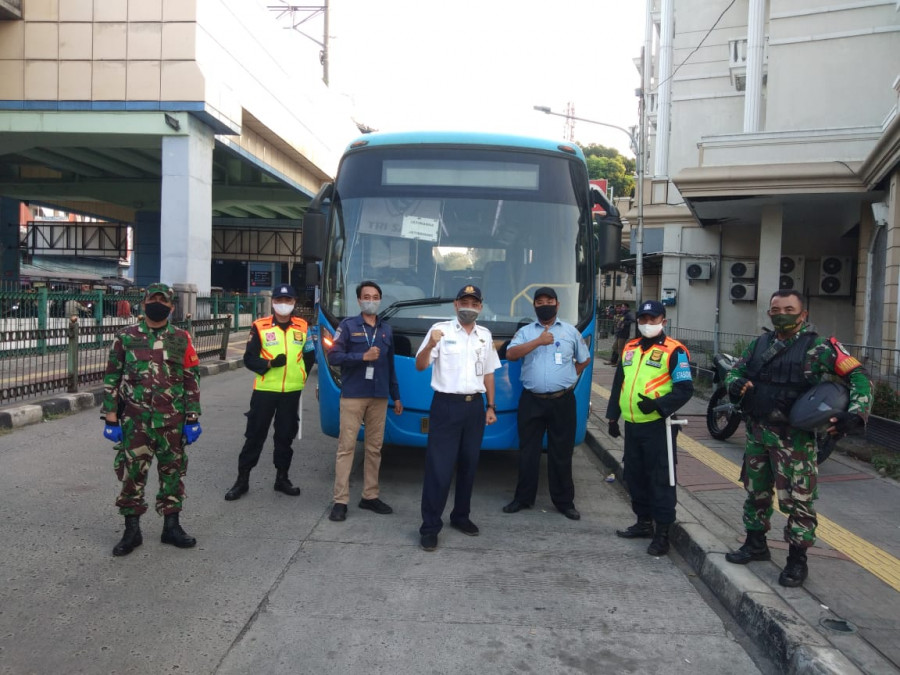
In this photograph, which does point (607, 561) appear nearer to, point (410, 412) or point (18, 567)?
point (410, 412)

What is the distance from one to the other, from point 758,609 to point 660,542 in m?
1.28

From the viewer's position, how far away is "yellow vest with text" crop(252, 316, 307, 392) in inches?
242

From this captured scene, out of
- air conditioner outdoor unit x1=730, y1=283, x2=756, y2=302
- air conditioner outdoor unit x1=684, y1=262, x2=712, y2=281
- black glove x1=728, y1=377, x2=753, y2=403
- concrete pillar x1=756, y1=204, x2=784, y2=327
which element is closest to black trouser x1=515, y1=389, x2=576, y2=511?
black glove x1=728, y1=377, x2=753, y2=403

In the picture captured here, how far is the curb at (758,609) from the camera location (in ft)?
11.2

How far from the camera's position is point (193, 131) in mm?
19516

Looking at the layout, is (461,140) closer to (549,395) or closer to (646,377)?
(549,395)

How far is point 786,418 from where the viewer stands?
4.36m

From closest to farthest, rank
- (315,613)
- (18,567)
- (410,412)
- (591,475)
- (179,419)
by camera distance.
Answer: (315,613)
(18,567)
(179,419)
(410,412)
(591,475)

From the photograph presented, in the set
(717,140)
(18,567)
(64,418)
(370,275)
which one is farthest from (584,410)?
(717,140)

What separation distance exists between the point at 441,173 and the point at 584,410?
253cm

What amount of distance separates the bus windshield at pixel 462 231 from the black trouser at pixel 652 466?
65.5 inches

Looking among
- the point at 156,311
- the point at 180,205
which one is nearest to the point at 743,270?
the point at 180,205

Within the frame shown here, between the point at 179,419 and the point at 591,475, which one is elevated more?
the point at 179,419

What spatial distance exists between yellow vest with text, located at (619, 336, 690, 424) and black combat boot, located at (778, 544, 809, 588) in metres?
1.21
